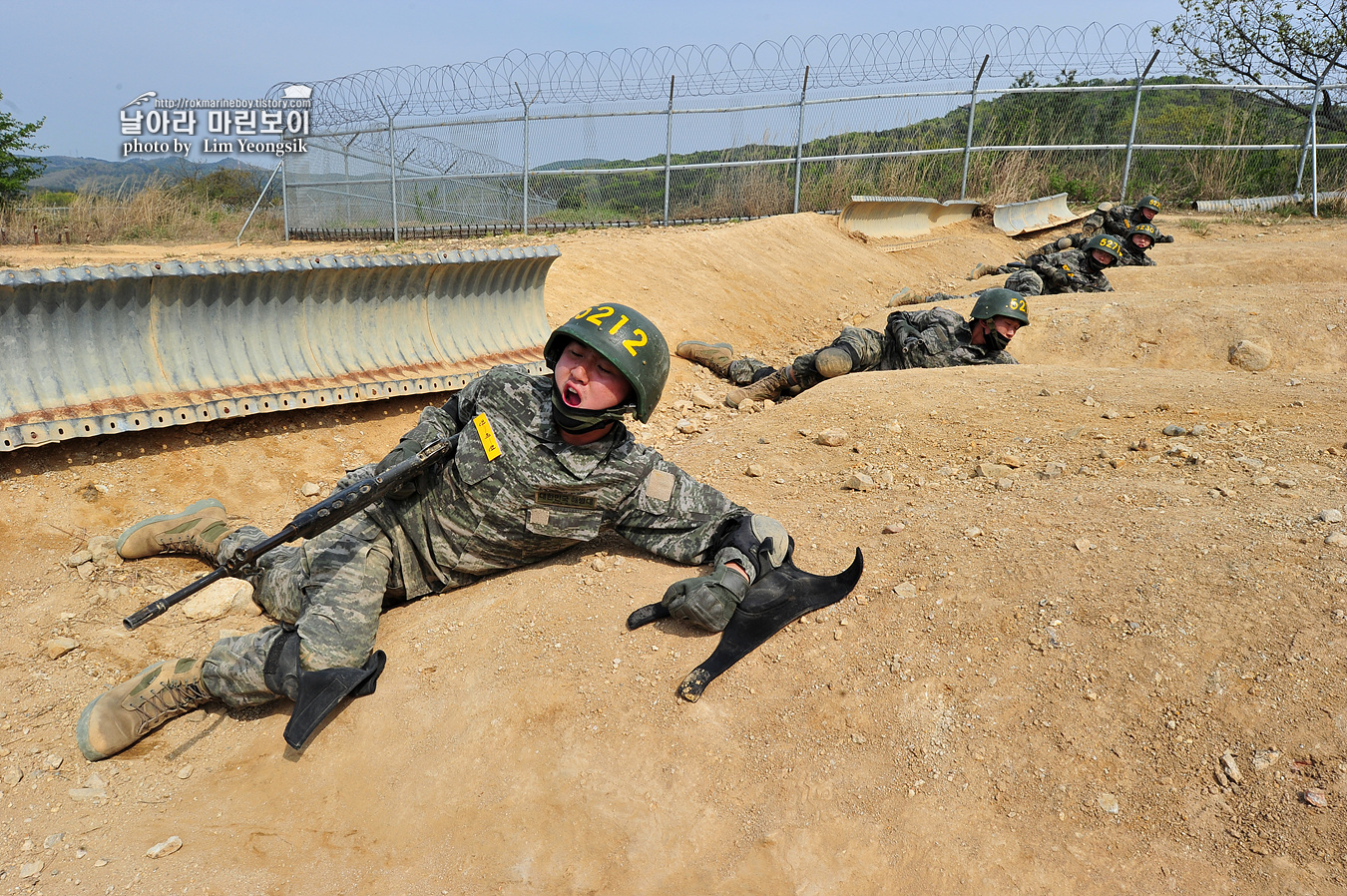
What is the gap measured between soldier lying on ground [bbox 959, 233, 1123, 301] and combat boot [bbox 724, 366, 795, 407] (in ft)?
12.6

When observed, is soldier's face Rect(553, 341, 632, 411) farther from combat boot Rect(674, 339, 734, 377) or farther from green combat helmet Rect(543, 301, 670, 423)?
combat boot Rect(674, 339, 734, 377)

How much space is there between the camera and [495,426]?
3346 mm

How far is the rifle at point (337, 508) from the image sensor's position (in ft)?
10.0

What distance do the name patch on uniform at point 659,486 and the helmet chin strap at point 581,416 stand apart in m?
0.27

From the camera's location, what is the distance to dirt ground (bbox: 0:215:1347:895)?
237cm

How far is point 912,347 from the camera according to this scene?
23.9 ft

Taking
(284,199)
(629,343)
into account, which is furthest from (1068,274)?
(284,199)

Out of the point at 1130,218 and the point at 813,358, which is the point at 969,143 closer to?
the point at 1130,218

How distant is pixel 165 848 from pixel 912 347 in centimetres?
616

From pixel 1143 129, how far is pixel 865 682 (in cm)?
1707

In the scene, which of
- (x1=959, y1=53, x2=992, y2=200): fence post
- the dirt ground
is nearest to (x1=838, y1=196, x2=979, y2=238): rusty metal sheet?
(x1=959, y1=53, x2=992, y2=200): fence post

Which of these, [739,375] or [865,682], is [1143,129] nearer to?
[739,375]

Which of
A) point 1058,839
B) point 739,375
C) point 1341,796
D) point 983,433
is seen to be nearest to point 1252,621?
point 1341,796

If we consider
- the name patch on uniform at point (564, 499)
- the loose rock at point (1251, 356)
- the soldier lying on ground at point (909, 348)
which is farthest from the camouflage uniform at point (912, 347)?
the name patch on uniform at point (564, 499)
